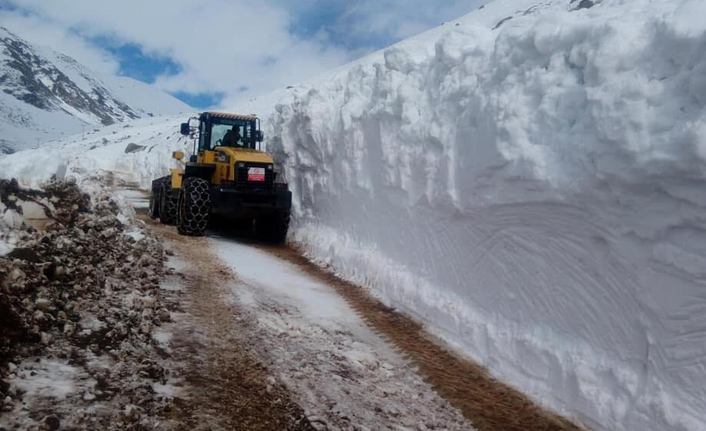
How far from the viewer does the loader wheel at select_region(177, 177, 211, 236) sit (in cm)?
1070

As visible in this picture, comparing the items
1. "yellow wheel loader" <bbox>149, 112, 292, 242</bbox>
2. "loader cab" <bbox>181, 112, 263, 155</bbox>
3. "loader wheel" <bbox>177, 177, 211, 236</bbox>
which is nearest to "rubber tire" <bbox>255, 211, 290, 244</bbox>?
"yellow wheel loader" <bbox>149, 112, 292, 242</bbox>

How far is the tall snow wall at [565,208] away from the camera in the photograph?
144 inches

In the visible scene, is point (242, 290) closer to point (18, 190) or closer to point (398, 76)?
point (18, 190)

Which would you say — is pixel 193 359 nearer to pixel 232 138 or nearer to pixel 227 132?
pixel 232 138

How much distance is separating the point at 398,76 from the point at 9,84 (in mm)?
234206

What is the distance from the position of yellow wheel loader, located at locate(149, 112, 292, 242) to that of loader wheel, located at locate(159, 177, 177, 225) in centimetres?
3

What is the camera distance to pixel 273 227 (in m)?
11.5

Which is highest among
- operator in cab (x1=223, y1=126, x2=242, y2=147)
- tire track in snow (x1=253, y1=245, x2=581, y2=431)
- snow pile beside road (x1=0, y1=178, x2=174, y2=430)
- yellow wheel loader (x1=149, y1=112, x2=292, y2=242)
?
operator in cab (x1=223, y1=126, x2=242, y2=147)

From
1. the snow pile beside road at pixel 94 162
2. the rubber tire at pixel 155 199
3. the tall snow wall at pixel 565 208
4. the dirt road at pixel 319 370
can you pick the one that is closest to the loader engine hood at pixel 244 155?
the snow pile beside road at pixel 94 162

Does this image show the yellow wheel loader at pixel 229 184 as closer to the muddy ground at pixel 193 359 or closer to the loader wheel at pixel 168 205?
the loader wheel at pixel 168 205

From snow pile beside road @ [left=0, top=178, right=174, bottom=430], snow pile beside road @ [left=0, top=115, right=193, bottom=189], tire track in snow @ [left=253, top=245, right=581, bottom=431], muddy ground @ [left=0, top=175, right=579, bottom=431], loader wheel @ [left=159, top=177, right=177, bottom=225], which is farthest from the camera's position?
loader wheel @ [left=159, top=177, right=177, bottom=225]

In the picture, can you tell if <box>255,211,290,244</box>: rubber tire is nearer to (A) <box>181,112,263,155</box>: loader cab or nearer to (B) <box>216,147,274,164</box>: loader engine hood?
(B) <box>216,147,274,164</box>: loader engine hood

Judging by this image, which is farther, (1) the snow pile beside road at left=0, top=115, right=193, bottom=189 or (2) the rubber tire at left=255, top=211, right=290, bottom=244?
(2) the rubber tire at left=255, top=211, right=290, bottom=244

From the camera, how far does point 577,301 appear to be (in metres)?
4.44
